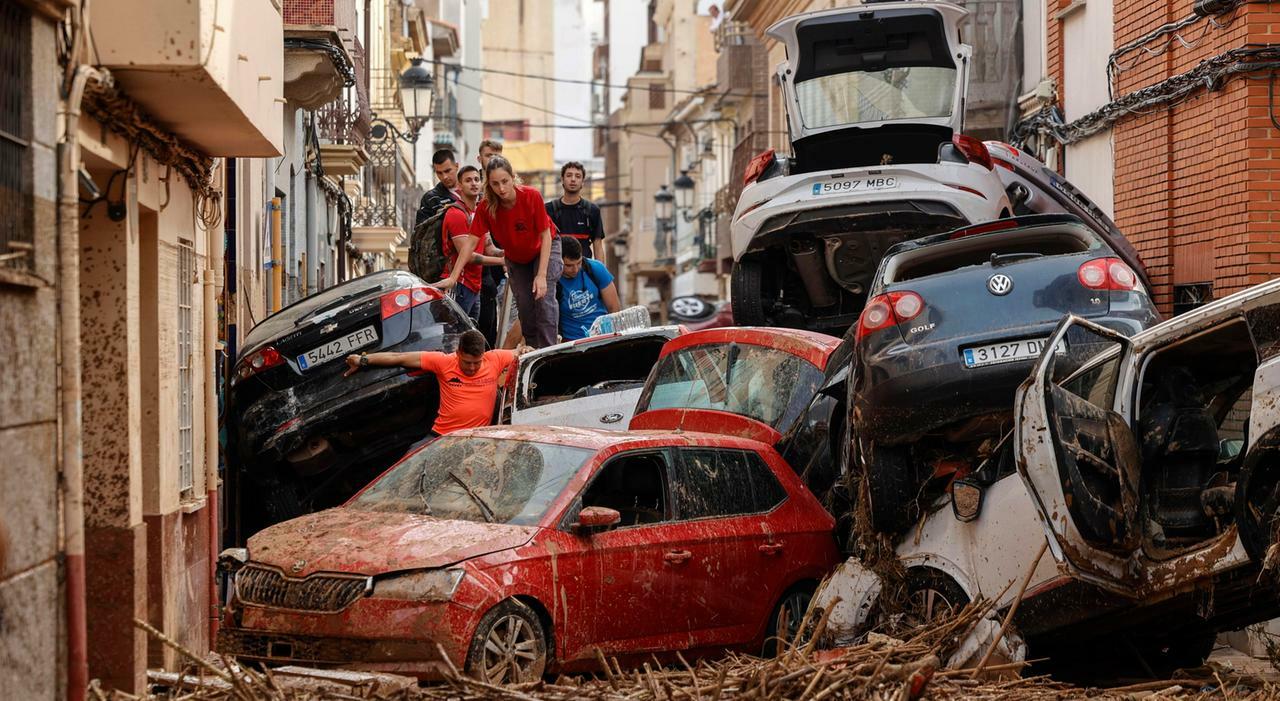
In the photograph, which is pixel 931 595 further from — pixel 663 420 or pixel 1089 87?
pixel 1089 87

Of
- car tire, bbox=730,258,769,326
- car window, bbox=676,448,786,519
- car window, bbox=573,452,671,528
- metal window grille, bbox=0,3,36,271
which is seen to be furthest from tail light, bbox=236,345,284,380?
metal window grille, bbox=0,3,36,271

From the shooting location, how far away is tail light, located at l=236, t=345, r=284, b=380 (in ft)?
41.6

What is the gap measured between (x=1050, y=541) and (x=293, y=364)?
6181 mm

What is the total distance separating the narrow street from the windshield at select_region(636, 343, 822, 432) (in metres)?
0.02

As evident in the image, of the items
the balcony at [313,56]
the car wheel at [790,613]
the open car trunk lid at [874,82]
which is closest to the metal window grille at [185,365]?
the car wheel at [790,613]

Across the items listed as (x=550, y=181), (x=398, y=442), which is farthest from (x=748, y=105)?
(x=550, y=181)

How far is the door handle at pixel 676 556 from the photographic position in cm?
973

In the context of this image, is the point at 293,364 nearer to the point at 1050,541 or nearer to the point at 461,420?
the point at 461,420

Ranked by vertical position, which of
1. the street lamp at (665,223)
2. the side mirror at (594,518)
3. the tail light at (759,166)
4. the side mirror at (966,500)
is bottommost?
the side mirror at (594,518)

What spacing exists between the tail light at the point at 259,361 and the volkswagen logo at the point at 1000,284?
209 inches

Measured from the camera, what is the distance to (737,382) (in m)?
12.2

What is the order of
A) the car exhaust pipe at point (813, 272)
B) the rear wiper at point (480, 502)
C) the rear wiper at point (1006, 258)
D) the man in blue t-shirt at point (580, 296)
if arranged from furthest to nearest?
the man in blue t-shirt at point (580, 296)
the car exhaust pipe at point (813, 272)
the rear wiper at point (1006, 258)
the rear wiper at point (480, 502)

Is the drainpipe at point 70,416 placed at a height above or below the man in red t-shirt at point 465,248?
below

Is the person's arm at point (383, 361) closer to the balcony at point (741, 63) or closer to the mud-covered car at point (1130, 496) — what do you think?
the mud-covered car at point (1130, 496)
